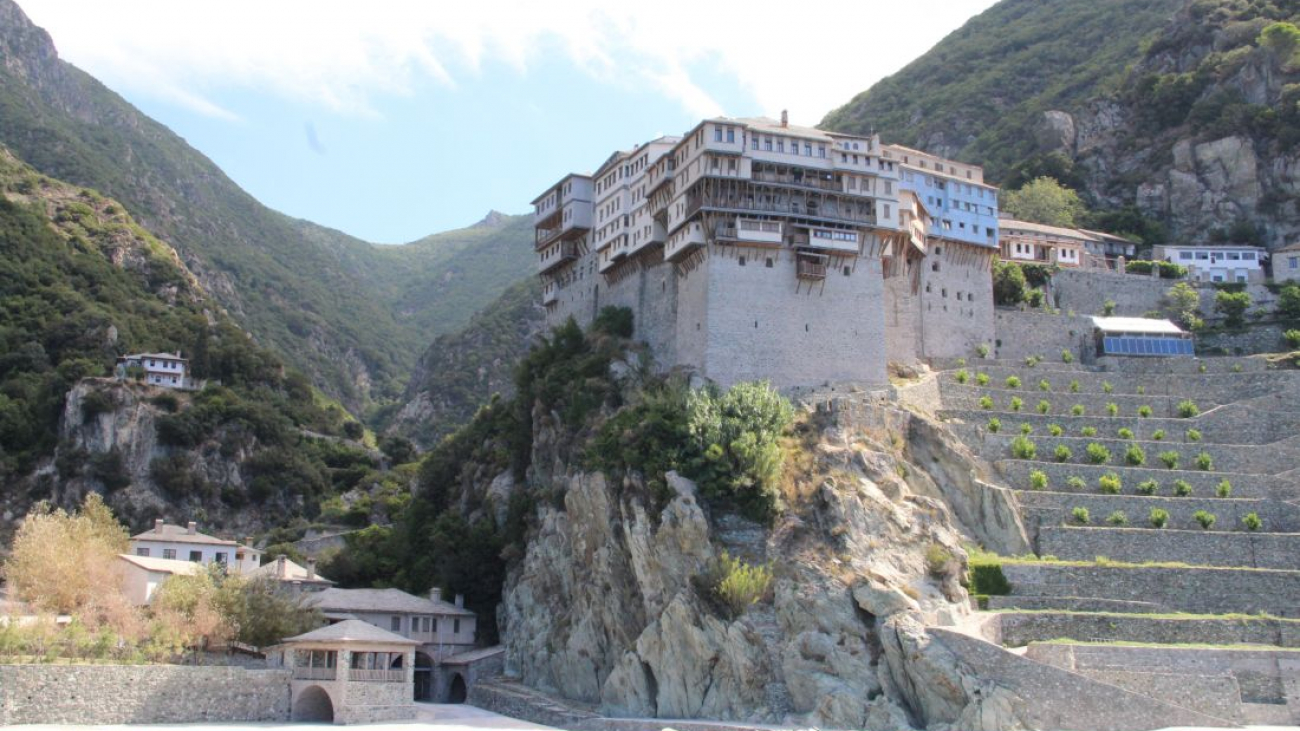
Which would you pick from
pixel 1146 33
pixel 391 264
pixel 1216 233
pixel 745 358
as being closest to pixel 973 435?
pixel 745 358

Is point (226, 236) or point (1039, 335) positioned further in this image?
point (226, 236)

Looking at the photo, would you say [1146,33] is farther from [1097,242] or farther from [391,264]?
[391,264]

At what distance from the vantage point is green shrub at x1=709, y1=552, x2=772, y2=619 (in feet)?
144

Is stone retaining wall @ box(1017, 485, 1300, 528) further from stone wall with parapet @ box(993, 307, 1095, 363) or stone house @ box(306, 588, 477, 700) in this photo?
stone house @ box(306, 588, 477, 700)

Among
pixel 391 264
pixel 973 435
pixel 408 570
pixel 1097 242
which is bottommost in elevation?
pixel 408 570

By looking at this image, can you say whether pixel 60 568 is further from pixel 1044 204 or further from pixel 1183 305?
pixel 1044 204

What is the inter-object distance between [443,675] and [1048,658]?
25.7m

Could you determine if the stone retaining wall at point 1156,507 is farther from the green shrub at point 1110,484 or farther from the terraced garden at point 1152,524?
the green shrub at point 1110,484

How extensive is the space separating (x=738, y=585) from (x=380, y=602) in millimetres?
18393

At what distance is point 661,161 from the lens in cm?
5894

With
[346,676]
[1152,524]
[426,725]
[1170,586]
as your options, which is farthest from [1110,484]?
[346,676]

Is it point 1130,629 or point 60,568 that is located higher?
point 60,568

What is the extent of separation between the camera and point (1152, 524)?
162 ft

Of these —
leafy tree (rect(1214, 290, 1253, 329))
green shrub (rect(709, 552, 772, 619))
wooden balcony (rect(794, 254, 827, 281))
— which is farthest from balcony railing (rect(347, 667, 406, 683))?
leafy tree (rect(1214, 290, 1253, 329))
